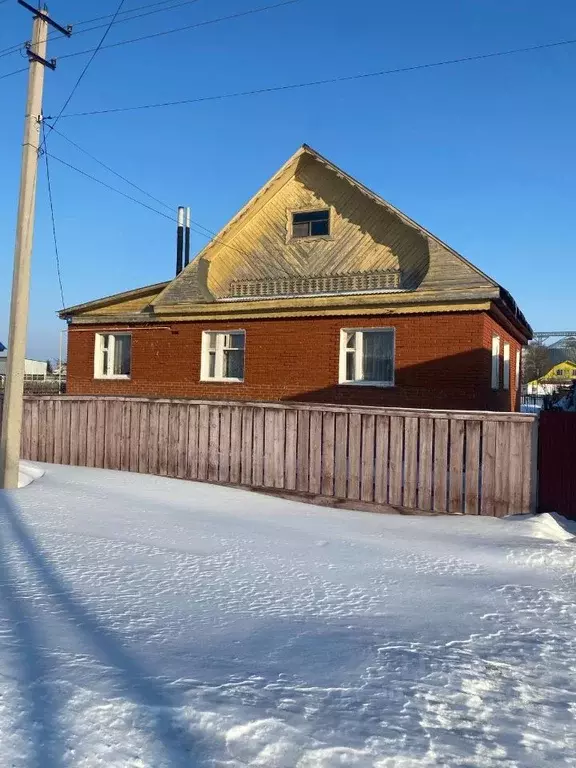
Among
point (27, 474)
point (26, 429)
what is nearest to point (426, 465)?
point (27, 474)

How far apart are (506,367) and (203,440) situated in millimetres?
10416

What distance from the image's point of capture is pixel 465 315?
12.4 m

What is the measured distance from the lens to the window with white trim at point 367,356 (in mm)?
13391

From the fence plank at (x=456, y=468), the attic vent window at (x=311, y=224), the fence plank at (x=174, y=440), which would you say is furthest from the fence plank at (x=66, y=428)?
the attic vent window at (x=311, y=224)

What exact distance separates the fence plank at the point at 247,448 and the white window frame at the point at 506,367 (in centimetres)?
956

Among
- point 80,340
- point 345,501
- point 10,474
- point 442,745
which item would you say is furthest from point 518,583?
point 80,340

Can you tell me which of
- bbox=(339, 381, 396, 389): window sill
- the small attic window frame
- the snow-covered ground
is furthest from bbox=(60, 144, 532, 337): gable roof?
the snow-covered ground

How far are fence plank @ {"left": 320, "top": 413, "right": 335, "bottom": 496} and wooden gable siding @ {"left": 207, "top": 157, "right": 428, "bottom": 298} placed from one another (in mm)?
6300

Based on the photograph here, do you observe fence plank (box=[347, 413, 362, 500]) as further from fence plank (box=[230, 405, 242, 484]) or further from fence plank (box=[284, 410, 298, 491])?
fence plank (box=[230, 405, 242, 484])

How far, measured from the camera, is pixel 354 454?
25.9 ft

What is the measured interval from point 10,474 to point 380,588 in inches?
212

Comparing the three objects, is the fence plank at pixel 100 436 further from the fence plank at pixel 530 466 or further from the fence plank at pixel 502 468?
the fence plank at pixel 530 466

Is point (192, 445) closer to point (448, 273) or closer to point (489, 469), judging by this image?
point (489, 469)

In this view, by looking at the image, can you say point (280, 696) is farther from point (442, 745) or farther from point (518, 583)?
point (518, 583)
